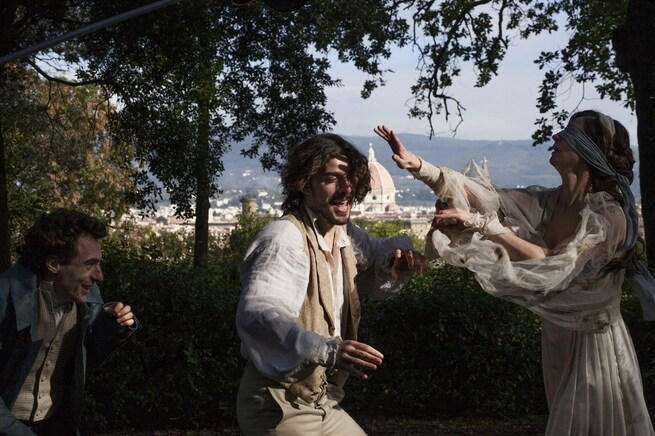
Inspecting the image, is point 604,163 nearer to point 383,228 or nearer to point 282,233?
point 282,233

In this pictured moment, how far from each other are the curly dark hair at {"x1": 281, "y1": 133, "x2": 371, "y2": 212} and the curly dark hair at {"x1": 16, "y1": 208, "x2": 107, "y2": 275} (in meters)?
0.79

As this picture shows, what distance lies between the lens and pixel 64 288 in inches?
151

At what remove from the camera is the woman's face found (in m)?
4.19

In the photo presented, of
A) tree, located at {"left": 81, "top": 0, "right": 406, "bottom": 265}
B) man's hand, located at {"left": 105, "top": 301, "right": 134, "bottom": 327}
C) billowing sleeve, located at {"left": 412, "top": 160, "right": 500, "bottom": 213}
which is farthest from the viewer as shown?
tree, located at {"left": 81, "top": 0, "right": 406, "bottom": 265}

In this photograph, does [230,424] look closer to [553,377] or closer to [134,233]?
[553,377]

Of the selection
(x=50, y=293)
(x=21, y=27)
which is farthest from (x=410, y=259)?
(x=21, y=27)

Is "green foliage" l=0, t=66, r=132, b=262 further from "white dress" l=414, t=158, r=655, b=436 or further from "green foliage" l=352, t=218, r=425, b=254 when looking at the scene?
"white dress" l=414, t=158, r=655, b=436

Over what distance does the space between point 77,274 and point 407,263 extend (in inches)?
Answer: 51.7

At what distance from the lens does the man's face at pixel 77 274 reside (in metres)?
3.81

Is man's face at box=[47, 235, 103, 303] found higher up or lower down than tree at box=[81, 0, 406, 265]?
lower down

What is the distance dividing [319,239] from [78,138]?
79.5 ft

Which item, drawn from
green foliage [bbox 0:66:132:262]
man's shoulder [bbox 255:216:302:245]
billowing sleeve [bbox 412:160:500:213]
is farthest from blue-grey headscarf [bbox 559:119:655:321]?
green foliage [bbox 0:66:132:262]

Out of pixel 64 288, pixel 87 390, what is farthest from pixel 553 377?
pixel 87 390

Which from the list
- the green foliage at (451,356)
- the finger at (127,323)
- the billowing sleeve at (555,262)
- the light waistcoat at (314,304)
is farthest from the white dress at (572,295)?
the green foliage at (451,356)
